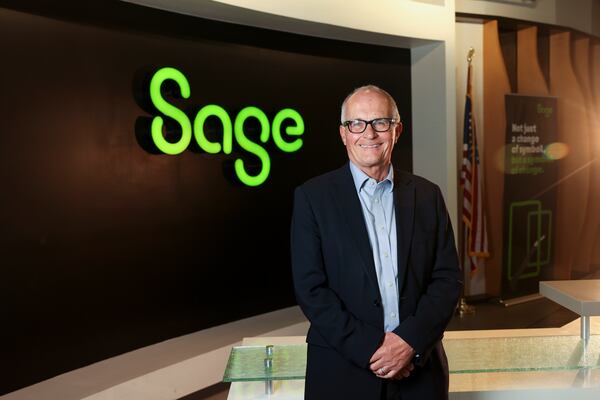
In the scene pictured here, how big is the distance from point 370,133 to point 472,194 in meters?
4.98

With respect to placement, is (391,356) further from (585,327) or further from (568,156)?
(568,156)

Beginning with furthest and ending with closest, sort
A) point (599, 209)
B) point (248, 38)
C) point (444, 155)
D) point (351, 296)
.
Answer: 1. point (599, 209)
2. point (444, 155)
3. point (248, 38)
4. point (351, 296)

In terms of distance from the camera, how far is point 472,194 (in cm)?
659

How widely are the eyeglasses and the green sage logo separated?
9.37ft

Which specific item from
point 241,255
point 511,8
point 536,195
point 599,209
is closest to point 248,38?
point 241,255

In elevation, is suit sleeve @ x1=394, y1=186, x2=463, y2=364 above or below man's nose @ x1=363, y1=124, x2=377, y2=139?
below

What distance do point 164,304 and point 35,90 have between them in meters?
1.82

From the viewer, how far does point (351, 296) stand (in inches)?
73.2

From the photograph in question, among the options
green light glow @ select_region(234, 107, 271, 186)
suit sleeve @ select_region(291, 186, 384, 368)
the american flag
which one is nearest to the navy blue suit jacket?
suit sleeve @ select_region(291, 186, 384, 368)

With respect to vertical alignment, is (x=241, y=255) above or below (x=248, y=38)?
below

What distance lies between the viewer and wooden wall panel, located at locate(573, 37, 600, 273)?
25.7ft

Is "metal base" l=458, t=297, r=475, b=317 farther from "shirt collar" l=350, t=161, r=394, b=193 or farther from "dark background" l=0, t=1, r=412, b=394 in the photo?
"shirt collar" l=350, t=161, r=394, b=193

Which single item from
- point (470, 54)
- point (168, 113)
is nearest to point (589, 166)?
point (470, 54)

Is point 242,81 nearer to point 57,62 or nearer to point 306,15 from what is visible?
point 306,15
